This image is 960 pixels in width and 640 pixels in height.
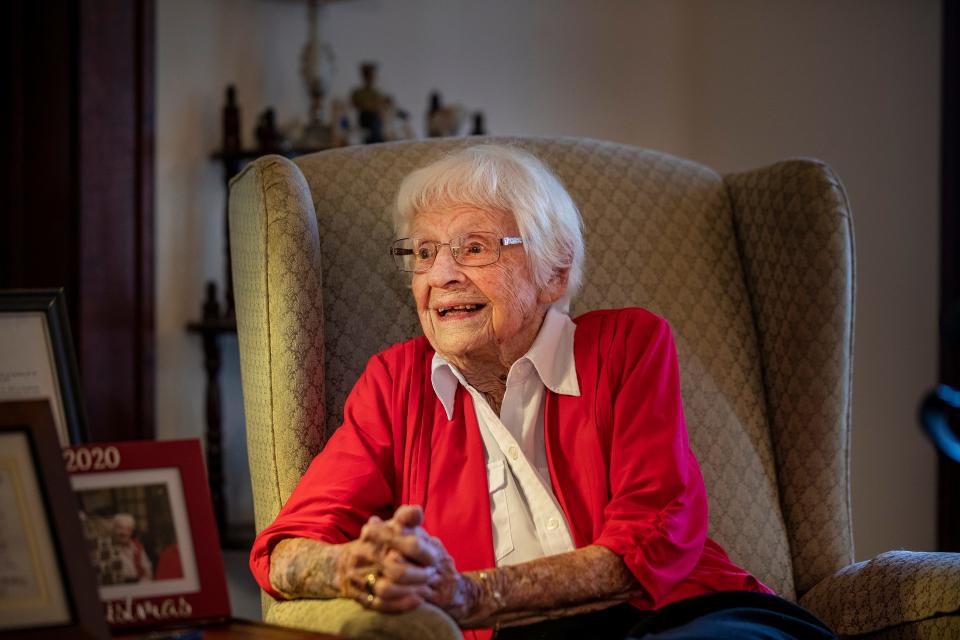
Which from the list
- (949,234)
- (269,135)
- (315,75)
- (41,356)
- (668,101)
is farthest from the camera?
(668,101)

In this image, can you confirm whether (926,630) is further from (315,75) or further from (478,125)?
(315,75)

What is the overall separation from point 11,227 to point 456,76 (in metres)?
1.61

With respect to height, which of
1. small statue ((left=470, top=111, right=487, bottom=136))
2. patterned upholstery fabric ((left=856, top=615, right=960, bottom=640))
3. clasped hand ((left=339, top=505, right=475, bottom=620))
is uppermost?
small statue ((left=470, top=111, right=487, bottom=136))

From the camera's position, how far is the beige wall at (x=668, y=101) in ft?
10.1

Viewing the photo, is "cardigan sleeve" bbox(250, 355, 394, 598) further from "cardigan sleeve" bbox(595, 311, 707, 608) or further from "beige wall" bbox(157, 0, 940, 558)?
"beige wall" bbox(157, 0, 940, 558)

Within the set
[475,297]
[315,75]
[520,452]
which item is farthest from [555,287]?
[315,75]

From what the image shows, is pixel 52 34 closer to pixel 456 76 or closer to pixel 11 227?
pixel 11 227

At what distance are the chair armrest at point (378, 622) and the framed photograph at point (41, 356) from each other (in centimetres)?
38

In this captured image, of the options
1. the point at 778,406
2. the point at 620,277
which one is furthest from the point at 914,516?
the point at 620,277

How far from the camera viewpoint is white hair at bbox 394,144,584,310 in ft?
5.19

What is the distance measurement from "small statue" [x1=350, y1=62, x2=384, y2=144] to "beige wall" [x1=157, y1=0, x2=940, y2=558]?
0.84 feet

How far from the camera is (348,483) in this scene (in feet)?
4.86

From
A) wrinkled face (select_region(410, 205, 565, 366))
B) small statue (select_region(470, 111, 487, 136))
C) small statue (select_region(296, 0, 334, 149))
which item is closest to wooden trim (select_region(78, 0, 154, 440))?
small statue (select_region(296, 0, 334, 149))

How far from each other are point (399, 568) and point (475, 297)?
50 centimetres
